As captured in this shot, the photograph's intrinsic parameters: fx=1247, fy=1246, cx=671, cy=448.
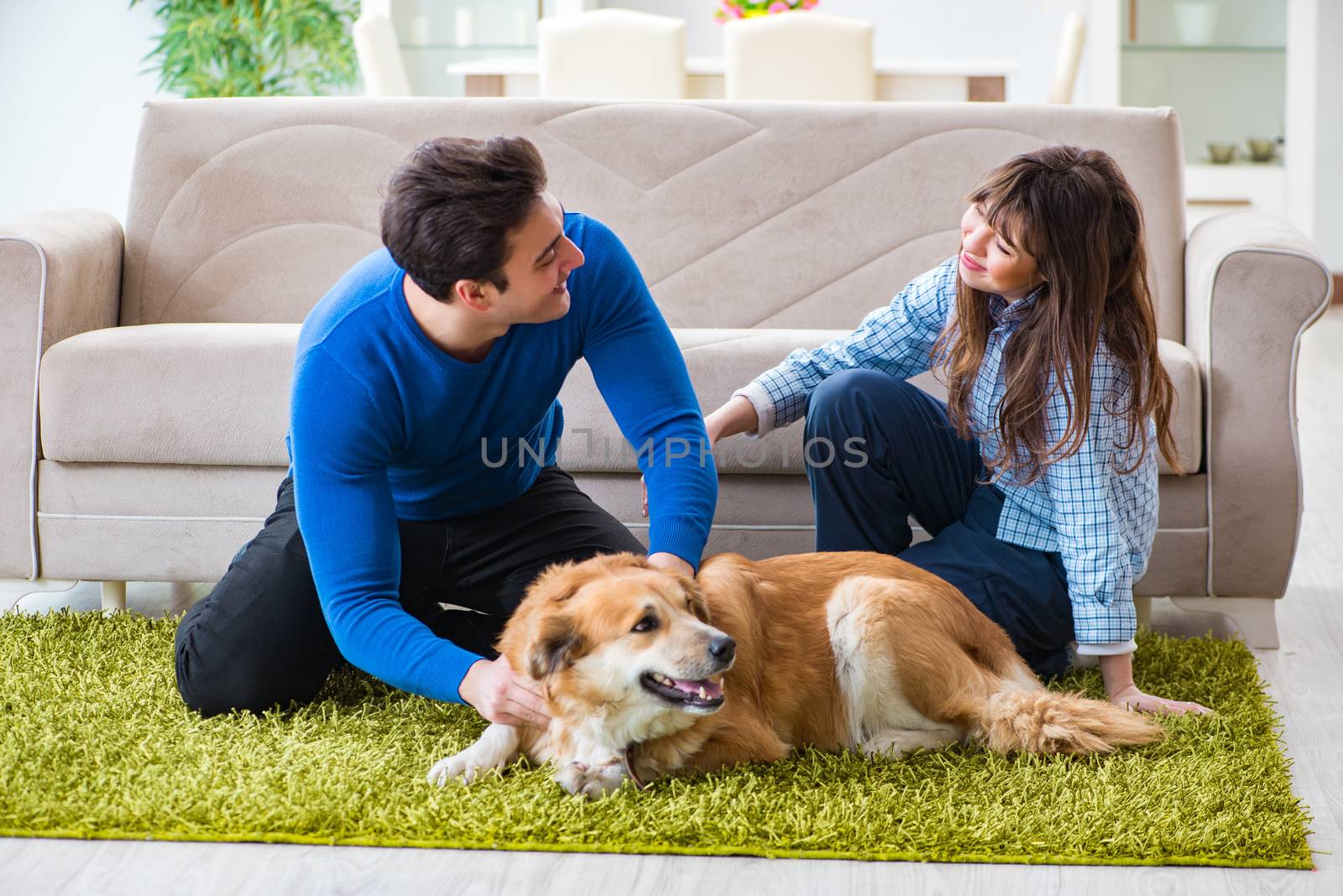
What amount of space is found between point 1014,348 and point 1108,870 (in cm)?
79

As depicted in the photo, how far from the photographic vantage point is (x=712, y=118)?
2896 mm

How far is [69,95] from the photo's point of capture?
6664mm

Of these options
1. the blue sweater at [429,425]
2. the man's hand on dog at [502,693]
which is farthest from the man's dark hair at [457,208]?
the man's hand on dog at [502,693]

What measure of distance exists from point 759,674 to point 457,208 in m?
0.73

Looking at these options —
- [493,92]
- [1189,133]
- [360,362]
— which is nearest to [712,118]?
[360,362]

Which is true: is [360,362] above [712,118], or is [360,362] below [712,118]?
below

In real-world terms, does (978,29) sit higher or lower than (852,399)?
higher

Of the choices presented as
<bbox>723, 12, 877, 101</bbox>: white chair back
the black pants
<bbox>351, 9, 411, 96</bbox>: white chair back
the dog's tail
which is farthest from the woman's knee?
<bbox>351, 9, 411, 96</bbox>: white chair back

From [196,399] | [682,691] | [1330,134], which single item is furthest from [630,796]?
[1330,134]

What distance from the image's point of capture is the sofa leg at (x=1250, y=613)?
2309 millimetres

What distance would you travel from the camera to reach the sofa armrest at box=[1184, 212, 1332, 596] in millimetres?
2252

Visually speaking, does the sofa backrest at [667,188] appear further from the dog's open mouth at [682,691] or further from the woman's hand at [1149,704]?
the dog's open mouth at [682,691]

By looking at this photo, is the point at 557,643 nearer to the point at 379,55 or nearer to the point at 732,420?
the point at 732,420

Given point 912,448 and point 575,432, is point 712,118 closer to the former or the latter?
point 575,432
